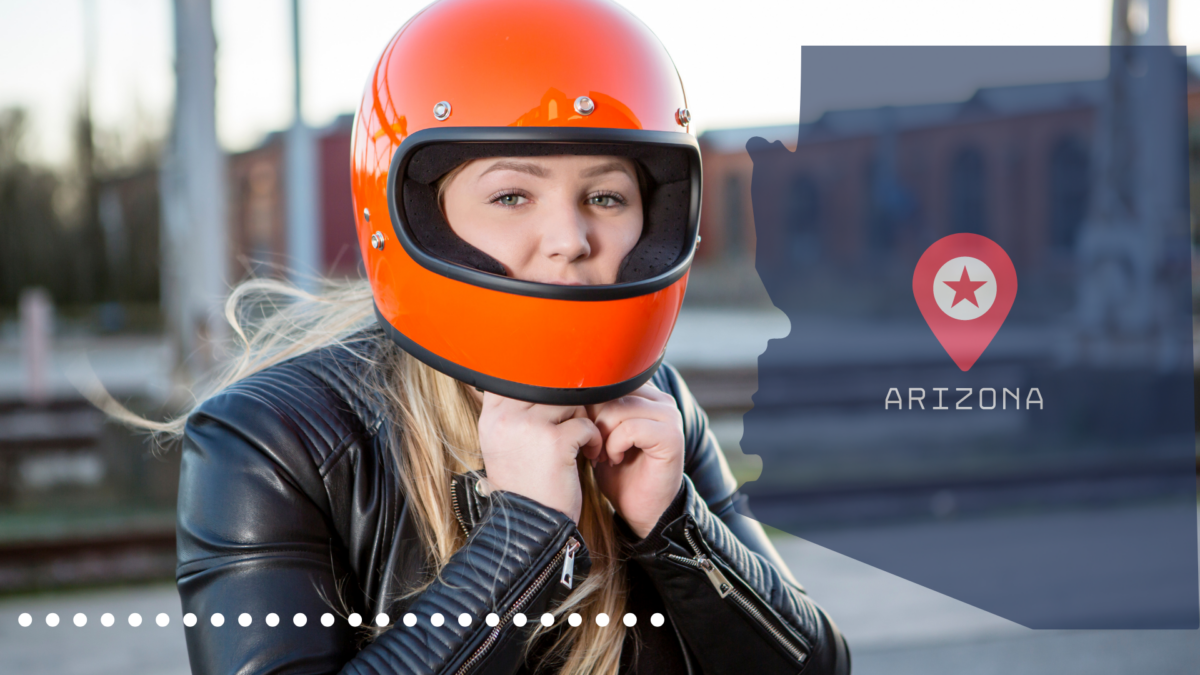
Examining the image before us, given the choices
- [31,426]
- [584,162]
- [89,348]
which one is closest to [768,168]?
[584,162]

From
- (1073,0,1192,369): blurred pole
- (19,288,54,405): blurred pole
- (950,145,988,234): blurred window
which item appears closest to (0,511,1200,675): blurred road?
(1073,0,1192,369): blurred pole

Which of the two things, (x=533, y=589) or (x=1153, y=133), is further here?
(x=1153, y=133)

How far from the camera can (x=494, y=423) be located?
45.3 inches

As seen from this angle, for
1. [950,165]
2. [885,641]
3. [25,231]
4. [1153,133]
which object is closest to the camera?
[1153,133]

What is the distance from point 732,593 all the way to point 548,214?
545 mm

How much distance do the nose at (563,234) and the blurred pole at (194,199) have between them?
5.17 metres

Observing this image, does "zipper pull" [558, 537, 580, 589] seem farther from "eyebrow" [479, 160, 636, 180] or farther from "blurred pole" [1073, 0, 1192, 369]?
"blurred pole" [1073, 0, 1192, 369]

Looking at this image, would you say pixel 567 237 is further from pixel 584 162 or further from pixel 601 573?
pixel 601 573

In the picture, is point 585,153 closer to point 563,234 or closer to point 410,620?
point 563,234

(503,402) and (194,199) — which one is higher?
(194,199)

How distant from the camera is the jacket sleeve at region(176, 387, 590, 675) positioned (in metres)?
1.05

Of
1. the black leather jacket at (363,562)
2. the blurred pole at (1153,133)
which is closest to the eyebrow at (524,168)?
the black leather jacket at (363,562)

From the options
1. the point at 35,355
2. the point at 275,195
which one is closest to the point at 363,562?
the point at 35,355

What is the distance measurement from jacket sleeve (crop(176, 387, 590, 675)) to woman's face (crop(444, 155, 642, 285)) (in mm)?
274
